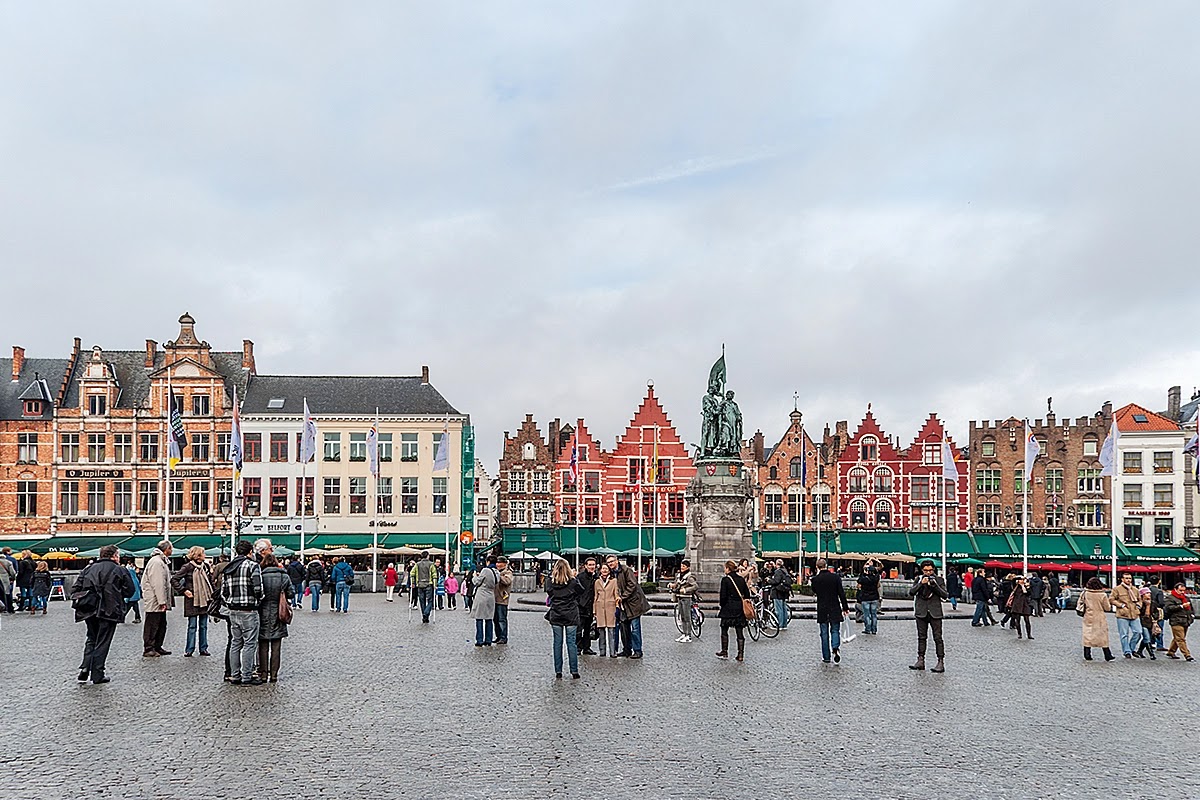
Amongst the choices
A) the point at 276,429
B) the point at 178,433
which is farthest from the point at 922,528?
the point at 178,433

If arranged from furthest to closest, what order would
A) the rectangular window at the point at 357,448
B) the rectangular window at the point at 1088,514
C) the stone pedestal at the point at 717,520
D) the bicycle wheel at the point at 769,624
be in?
the rectangular window at the point at 1088,514 → the rectangular window at the point at 357,448 → the stone pedestal at the point at 717,520 → the bicycle wheel at the point at 769,624

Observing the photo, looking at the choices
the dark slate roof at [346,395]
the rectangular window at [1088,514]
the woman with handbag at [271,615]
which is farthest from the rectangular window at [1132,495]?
the woman with handbag at [271,615]

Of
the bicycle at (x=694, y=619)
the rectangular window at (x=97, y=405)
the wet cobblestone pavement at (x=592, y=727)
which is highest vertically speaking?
the rectangular window at (x=97, y=405)

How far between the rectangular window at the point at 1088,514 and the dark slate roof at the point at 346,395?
3867 centimetres

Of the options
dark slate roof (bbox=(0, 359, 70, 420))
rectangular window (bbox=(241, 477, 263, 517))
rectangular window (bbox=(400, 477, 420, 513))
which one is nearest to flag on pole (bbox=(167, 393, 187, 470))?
rectangular window (bbox=(241, 477, 263, 517))

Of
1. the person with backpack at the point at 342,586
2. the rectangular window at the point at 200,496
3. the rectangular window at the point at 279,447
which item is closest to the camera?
the person with backpack at the point at 342,586

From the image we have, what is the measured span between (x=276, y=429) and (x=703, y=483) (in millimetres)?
35209

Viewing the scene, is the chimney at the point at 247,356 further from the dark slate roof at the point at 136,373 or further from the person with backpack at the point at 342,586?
the person with backpack at the point at 342,586

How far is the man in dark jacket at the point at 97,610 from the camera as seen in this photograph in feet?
51.7

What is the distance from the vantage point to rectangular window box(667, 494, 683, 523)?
244ft

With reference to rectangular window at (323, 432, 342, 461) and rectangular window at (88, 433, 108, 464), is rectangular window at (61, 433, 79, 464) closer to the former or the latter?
rectangular window at (88, 433, 108, 464)

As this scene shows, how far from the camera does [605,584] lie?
64.7 feet

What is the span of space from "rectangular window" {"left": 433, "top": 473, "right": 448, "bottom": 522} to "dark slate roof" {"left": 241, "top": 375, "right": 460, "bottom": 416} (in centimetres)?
379

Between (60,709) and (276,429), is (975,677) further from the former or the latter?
(276,429)
